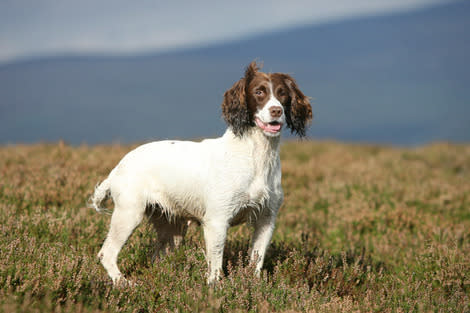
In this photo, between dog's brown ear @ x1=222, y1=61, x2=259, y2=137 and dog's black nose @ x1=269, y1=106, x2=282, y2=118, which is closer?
dog's black nose @ x1=269, y1=106, x2=282, y2=118

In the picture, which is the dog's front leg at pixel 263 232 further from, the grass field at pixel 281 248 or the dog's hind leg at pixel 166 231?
the dog's hind leg at pixel 166 231

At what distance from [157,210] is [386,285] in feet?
7.25

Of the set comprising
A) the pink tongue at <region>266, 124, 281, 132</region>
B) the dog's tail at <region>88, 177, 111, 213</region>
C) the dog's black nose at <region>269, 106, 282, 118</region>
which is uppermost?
the dog's black nose at <region>269, 106, 282, 118</region>

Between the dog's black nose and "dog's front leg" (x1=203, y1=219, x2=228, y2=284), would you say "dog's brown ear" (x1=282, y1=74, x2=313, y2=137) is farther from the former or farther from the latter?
"dog's front leg" (x1=203, y1=219, x2=228, y2=284)

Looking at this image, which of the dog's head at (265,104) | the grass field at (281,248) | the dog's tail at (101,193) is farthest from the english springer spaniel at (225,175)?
the grass field at (281,248)

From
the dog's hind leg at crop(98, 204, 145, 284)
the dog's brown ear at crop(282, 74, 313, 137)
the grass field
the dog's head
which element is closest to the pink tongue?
the dog's head

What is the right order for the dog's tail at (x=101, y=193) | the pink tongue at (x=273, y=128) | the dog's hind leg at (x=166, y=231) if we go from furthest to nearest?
1. the dog's hind leg at (x=166, y=231)
2. the dog's tail at (x=101, y=193)
3. the pink tongue at (x=273, y=128)

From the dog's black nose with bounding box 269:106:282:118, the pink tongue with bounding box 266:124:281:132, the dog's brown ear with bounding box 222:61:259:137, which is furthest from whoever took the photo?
the dog's brown ear with bounding box 222:61:259:137

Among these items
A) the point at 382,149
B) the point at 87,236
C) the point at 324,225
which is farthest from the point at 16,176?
the point at 382,149

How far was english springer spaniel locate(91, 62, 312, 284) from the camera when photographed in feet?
12.7

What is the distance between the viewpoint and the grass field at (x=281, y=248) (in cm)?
335

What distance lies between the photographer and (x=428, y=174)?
10.1 meters

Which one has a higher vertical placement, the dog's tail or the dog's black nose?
the dog's black nose

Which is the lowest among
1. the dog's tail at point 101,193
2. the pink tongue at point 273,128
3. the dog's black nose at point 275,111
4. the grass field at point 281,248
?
→ the grass field at point 281,248
